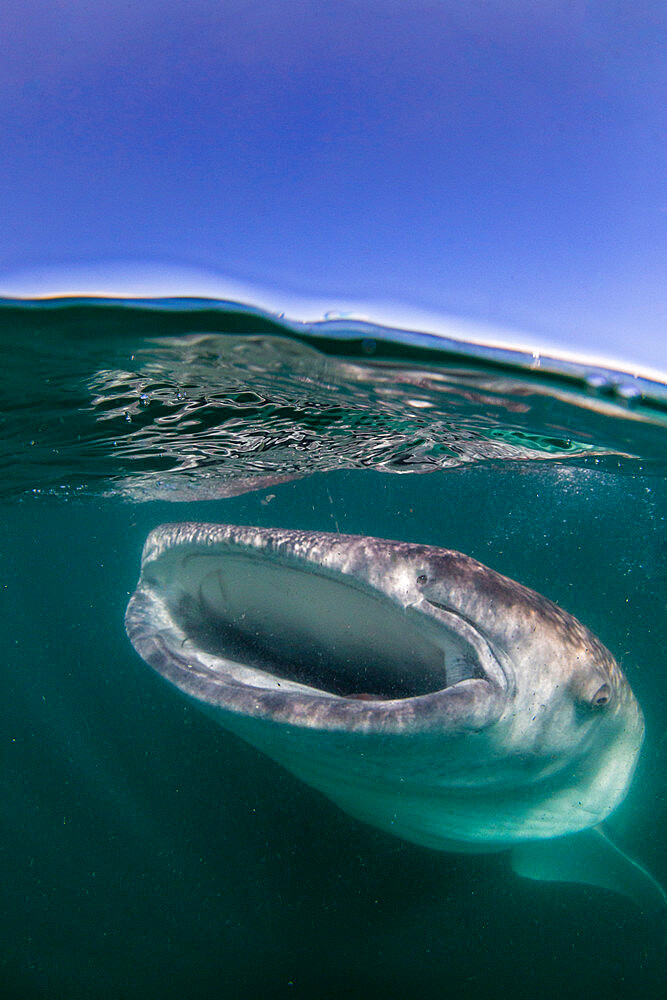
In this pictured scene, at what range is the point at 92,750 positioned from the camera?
543 inches

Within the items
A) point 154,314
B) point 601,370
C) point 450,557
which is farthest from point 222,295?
point 601,370

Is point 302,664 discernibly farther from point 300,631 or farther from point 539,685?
point 539,685

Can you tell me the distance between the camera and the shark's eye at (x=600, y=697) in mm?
3000

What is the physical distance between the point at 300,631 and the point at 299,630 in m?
0.01

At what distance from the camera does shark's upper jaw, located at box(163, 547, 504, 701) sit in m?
3.47

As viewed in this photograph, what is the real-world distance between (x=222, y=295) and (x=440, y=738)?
3348mm

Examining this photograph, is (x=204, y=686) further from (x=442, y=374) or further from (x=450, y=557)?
(x=442, y=374)

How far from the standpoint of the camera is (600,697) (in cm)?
301

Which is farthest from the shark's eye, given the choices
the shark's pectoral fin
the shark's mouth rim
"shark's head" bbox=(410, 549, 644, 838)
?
the shark's pectoral fin

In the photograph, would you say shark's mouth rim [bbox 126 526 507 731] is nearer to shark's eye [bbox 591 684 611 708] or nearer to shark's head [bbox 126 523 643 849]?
shark's head [bbox 126 523 643 849]

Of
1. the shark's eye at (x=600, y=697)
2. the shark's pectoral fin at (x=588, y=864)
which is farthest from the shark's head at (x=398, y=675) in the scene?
the shark's pectoral fin at (x=588, y=864)

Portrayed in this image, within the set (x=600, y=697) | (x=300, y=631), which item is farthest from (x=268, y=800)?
(x=600, y=697)

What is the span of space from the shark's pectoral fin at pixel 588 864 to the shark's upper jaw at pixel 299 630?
6.99 ft

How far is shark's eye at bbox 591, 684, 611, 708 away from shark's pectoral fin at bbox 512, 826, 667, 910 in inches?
75.8
